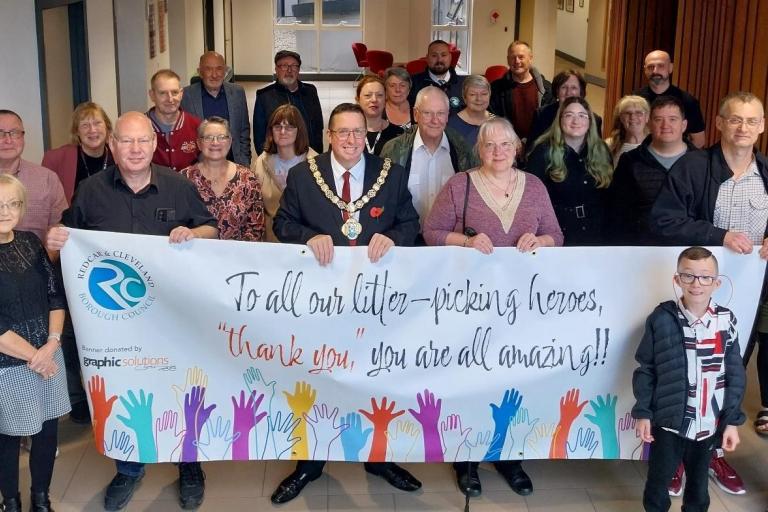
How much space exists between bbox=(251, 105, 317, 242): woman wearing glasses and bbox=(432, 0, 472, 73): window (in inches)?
670

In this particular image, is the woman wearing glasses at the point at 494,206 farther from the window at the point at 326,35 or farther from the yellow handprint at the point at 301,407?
the window at the point at 326,35

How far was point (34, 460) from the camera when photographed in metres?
3.72

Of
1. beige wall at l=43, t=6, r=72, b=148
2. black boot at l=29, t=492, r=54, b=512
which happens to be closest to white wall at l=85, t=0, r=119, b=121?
beige wall at l=43, t=6, r=72, b=148

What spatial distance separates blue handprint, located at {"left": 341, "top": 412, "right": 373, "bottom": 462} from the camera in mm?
3889

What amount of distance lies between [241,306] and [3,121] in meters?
1.49

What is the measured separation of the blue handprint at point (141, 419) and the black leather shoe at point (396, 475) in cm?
98

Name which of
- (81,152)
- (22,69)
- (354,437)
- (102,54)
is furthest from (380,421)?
(102,54)

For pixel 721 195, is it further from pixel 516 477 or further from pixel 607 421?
pixel 516 477

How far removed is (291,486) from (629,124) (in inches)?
109

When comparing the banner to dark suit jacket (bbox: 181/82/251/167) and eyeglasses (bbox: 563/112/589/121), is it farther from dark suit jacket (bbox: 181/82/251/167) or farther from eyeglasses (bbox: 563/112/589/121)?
dark suit jacket (bbox: 181/82/251/167)

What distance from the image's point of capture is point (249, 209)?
4.56m

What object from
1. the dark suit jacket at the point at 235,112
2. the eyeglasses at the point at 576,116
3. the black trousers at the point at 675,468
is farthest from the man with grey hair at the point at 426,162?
the dark suit jacket at the point at 235,112

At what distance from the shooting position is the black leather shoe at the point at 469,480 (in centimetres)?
407

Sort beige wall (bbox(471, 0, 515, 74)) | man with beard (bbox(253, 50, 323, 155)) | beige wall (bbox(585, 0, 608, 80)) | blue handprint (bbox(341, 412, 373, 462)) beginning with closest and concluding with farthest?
1. blue handprint (bbox(341, 412, 373, 462))
2. man with beard (bbox(253, 50, 323, 155))
3. beige wall (bbox(585, 0, 608, 80))
4. beige wall (bbox(471, 0, 515, 74))
